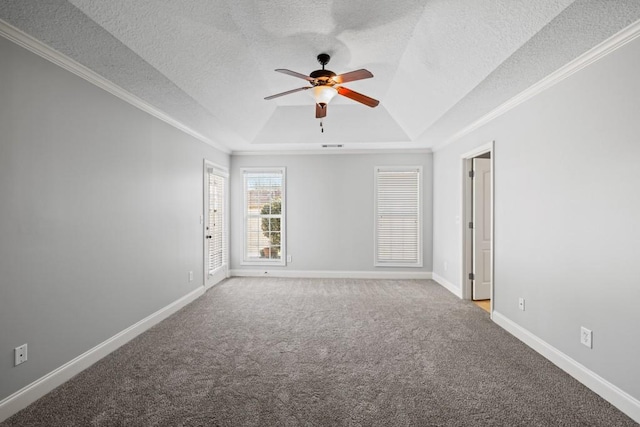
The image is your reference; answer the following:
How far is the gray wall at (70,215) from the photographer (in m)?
1.97

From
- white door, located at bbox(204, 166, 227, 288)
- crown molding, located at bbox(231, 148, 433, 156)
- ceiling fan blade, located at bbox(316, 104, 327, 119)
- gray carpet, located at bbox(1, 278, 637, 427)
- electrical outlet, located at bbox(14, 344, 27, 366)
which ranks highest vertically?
crown molding, located at bbox(231, 148, 433, 156)

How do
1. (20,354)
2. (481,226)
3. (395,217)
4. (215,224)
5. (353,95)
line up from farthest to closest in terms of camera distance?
(395,217), (215,224), (481,226), (353,95), (20,354)

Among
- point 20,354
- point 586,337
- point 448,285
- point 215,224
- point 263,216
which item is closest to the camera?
point 20,354

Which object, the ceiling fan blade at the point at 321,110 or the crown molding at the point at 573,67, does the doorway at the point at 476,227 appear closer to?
the crown molding at the point at 573,67

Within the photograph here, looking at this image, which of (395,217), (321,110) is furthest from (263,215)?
(321,110)

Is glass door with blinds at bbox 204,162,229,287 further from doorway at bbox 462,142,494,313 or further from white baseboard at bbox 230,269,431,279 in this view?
doorway at bbox 462,142,494,313

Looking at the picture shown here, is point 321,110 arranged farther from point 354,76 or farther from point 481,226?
point 481,226

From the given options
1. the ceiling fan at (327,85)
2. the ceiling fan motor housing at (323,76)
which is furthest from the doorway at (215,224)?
the ceiling fan motor housing at (323,76)

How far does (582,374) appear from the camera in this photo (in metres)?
2.30

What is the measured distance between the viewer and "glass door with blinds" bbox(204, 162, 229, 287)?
16.1ft

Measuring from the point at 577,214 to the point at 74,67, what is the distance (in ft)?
13.4

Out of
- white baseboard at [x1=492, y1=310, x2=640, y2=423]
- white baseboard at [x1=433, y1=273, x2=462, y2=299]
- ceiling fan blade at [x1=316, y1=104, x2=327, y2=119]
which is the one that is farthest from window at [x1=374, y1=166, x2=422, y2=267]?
ceiling fan blade at [x1=316, y1=104, x2=327, y2=119]

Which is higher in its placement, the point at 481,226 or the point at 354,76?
the point at 354,76

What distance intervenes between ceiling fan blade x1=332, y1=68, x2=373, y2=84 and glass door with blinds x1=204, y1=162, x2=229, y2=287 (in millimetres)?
3071
